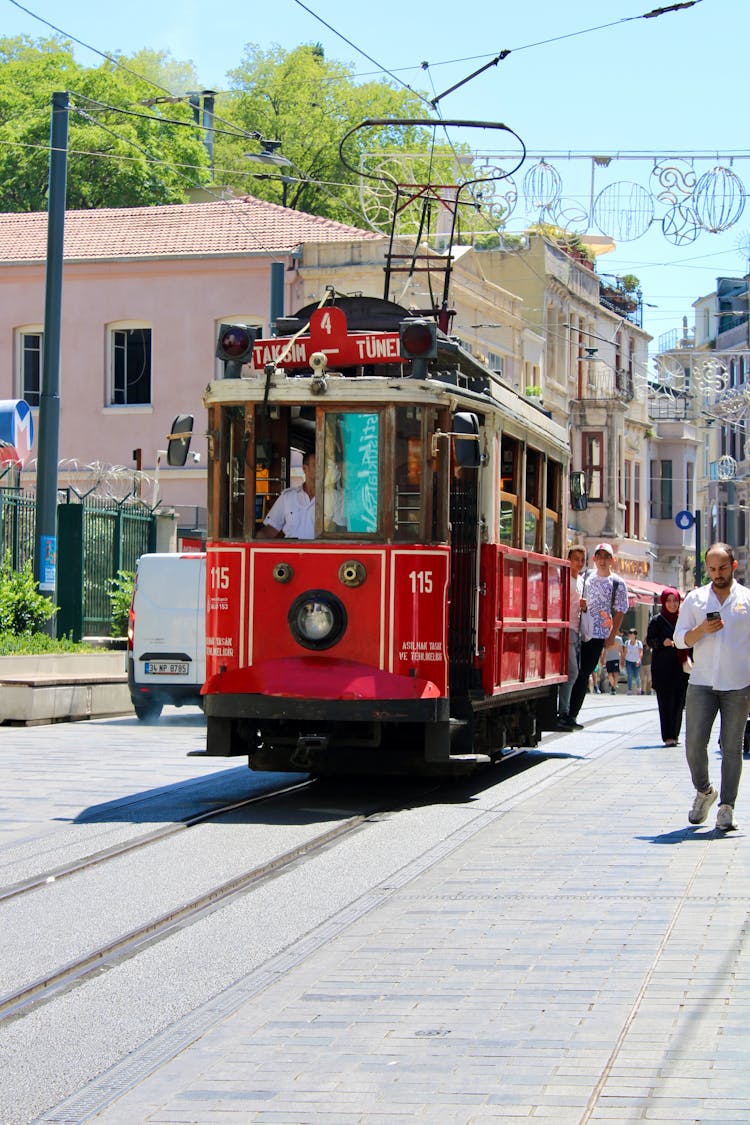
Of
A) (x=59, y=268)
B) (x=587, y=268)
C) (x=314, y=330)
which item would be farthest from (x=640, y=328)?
(x=314, y=330)

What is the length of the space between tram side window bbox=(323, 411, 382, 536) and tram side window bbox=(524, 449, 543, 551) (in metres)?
2.80

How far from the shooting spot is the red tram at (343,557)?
40.1 ft

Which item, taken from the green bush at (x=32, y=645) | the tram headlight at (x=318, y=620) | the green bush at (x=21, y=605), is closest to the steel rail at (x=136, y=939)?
the tram headlight at (x=318, y=620)

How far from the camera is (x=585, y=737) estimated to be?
20.0m

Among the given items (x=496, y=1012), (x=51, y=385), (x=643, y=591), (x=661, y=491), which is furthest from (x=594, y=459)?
(x=496, y=1012)

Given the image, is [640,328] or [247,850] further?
[640,328]

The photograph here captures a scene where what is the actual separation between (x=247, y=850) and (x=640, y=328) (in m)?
59.5

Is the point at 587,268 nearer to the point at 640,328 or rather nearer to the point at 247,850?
the point at 640,328

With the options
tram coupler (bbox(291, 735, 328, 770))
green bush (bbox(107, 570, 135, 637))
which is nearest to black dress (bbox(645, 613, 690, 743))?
tram coupler (bbox(291, 735, 328, 770))

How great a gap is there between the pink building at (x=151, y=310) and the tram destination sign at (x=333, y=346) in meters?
28.6

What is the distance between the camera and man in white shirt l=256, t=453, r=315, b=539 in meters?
12.5

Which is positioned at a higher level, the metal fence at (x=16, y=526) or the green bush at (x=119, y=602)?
the metal fence at (x=16, y=526)

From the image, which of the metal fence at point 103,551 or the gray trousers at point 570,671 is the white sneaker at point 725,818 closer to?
the gray trousers at point 570,671

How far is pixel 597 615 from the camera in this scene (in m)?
18.5
